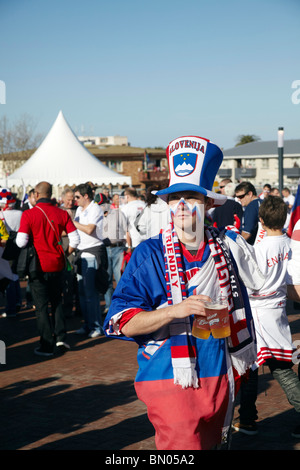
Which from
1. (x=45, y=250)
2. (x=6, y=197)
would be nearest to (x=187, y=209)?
(x=45, y=250)

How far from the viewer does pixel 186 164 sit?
2.91m

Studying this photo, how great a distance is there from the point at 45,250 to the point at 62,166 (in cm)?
1350

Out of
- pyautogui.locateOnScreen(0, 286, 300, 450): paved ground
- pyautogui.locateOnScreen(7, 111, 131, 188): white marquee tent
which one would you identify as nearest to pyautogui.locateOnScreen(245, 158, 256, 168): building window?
pyautogui.locateOnScreen(7, 111, 131, 188): white marquee tent

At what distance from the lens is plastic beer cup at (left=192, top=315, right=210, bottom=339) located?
8.70 feet

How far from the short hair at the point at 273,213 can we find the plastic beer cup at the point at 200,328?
267 centimetres

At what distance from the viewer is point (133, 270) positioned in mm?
2852

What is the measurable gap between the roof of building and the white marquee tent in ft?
150

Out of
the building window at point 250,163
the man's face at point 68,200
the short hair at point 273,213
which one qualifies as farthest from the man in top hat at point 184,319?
the building window at point 250,163

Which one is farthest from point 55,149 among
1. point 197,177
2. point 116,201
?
point 197,177

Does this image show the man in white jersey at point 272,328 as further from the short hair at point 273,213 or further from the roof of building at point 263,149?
the roof of building at point 263,149

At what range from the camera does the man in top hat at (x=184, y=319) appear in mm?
2760

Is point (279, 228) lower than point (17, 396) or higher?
higher

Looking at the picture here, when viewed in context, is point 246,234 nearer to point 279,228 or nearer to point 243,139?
point 279,228
